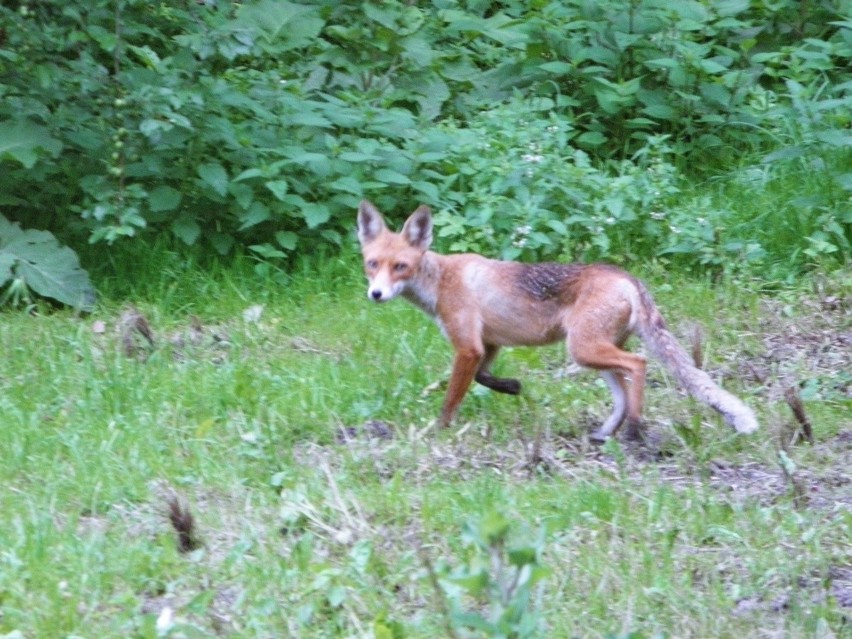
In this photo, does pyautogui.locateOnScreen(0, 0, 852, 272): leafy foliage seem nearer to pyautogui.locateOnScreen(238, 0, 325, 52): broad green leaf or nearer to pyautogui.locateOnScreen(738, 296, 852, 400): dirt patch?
pyautogui.locateOnScreen(238, 0, 325, 52): broad green leaf

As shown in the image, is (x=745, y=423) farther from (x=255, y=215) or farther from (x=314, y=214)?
(x=255, y=215)

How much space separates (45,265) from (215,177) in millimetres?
1303

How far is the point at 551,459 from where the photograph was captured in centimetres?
625

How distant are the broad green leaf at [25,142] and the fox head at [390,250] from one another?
7.87 ft

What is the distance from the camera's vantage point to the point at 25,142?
8.23m

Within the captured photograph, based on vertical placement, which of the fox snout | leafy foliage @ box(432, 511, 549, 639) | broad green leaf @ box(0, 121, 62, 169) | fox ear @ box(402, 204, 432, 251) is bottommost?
broad green leaf @ box(0, 121, 62, 169)

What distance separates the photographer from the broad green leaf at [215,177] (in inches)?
344

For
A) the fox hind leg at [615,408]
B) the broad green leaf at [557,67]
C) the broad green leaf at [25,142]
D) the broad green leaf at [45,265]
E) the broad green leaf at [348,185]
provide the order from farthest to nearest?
the broad green leaf at [557,67] → the broad green leaf at [348,185] → the broad green leaf at [45,265] → the broad green leaf at [25,142] → the fox hind leg at [615,408]

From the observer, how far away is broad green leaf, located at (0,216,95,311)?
27.5ft

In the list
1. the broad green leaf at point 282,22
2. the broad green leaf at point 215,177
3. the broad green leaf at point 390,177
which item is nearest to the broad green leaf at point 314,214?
the broad green leaf at point 390,177

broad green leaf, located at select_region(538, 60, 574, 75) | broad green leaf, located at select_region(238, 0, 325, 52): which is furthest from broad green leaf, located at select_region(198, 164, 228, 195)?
broad green leaf, located at select_region(538, 60, 574, 75)

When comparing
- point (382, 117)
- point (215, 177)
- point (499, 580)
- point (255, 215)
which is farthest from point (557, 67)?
point (499, 580)

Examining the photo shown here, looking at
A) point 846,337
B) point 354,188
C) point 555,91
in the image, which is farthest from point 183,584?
point 555,91

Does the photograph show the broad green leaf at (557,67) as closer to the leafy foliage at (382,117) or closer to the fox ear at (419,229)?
the leafy foliage at (382,117)
